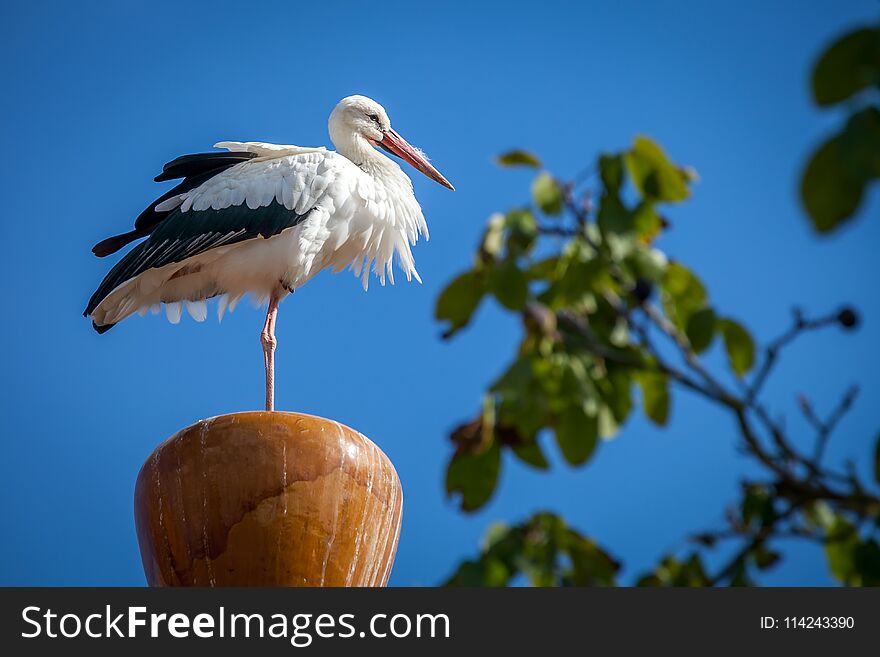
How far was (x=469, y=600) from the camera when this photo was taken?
12.8 feet

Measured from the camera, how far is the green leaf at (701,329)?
7.56 feet

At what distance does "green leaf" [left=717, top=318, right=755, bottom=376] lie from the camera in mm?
2348

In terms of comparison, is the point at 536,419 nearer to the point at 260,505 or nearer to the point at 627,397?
the point at 627,397

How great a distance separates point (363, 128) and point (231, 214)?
1.72 m

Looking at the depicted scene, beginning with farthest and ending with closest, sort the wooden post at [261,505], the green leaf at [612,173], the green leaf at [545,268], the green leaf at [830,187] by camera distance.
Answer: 1. the wooden post at [261,505]
2. the green leaf at [545,268]
3. the green leaf at [612,173]
4. the green leaf at [830,187]

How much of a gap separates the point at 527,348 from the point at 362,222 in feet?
21.9

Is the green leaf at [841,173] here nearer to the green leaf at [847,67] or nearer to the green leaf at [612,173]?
the green leaf at [847,67]

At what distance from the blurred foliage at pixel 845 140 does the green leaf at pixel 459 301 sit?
95 cm

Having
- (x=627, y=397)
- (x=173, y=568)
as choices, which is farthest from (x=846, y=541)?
(x=173, y=568)

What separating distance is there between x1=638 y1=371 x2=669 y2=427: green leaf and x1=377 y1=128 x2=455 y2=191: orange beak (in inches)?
300

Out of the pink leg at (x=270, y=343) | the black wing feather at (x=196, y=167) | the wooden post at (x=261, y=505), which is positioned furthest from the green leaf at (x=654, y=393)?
the black wing feather at (x=196, y=167)

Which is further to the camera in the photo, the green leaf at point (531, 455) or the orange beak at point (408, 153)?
the orange beak at point (408, 153)

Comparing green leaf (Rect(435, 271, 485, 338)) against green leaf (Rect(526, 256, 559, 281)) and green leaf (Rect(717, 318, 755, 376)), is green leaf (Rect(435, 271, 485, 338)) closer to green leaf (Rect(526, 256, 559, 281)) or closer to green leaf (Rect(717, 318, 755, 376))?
green leaf (Rect(526, 256, 559, 281))

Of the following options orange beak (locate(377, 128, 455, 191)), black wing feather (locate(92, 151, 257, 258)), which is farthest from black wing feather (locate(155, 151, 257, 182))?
orange beak (locate(377, 128, 455, 191))
